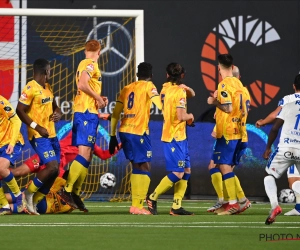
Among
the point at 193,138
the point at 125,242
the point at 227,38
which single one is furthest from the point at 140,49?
the point at 125,242

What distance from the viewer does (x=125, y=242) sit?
790 centimetres

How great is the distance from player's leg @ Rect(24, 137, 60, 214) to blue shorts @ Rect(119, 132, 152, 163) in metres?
0.88

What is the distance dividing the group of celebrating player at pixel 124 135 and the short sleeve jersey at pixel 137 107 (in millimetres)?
12

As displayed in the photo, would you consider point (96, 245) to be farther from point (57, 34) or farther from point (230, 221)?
point (57, 34)

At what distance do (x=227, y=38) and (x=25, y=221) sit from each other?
813cm

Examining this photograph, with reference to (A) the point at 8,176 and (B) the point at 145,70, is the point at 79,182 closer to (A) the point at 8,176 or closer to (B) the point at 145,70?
(A) the point at 8,176

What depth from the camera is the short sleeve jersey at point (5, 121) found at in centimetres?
1146

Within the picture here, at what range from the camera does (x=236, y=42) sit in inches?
684

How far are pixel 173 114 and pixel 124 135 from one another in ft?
2.14

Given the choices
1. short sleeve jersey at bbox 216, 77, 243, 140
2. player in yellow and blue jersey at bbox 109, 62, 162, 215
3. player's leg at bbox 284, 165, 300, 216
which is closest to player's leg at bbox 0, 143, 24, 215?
player in yellow and blue jersey at bbox 109, 62, 162, 215

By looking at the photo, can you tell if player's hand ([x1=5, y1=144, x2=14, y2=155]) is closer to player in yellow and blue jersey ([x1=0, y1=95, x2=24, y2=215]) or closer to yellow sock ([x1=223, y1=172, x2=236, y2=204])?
player in yellow and blue jersey ([x1=0, y1=95, x2=24, y2=215])

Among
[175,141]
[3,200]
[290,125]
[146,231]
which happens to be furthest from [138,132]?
[146,231]

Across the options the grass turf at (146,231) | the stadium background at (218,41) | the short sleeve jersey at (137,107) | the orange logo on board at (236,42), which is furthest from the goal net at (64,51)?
the grass turf at (146,231)

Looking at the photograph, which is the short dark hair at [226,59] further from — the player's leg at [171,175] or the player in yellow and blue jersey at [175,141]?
the player's leg at [171,175]
